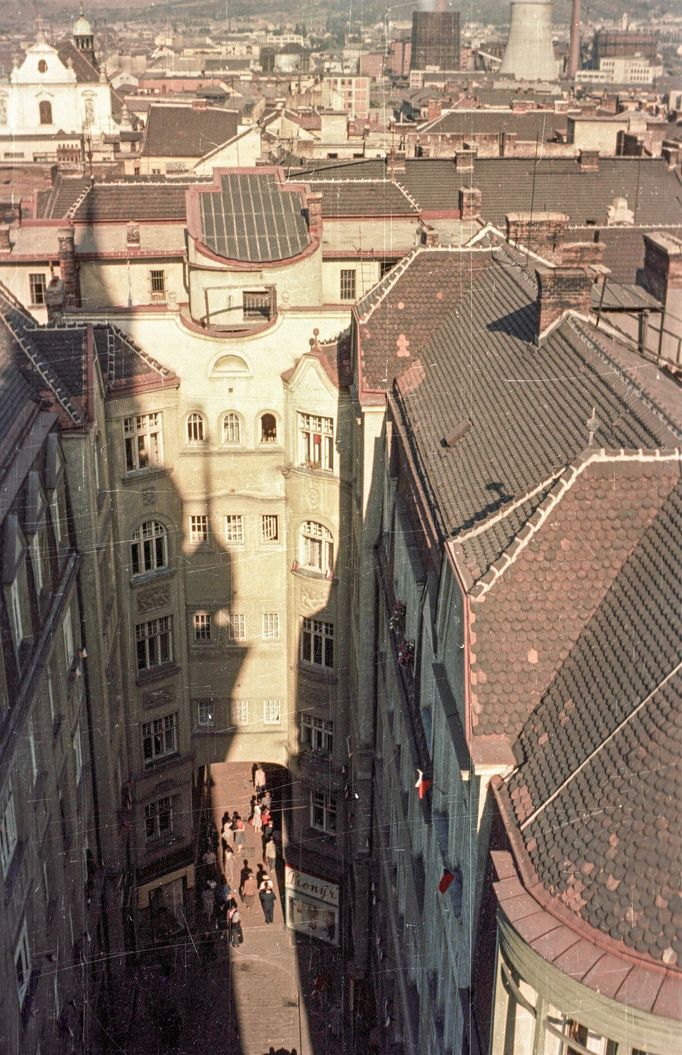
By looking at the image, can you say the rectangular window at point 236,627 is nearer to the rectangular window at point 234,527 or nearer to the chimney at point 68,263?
the rectangular window at point 234,527

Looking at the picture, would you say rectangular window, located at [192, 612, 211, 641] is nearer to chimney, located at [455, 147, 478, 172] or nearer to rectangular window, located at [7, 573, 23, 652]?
rectangular window, located at [7, 573, 23, 652]

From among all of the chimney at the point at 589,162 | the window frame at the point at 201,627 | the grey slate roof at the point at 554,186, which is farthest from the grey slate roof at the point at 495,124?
the window frame at the point at 201,627

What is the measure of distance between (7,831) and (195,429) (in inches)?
731

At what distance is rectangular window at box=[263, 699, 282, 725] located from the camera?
146 feet

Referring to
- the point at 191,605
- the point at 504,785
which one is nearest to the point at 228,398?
the point at 191,605

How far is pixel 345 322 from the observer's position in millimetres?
39656

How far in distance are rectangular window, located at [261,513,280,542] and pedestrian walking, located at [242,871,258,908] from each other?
546 inches

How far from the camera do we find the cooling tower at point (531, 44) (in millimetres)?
167625

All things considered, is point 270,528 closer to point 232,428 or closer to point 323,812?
point 232,428

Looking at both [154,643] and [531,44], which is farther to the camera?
[531,44]

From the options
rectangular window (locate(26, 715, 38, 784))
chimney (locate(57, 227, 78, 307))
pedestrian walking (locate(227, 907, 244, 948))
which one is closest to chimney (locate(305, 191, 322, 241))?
chimney (locate(57, 227, 78, 307))

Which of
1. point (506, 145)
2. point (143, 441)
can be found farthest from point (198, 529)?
point (506, 145)

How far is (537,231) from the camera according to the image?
39688mm

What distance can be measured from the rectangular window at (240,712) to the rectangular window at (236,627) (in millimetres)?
2568
